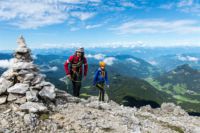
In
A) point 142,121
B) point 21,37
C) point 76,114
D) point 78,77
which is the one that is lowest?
point 142,121

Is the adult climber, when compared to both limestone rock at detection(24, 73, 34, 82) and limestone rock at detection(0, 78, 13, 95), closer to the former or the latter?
limestone rock at detection(24, 73, 34, 82)

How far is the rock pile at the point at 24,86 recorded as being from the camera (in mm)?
20852

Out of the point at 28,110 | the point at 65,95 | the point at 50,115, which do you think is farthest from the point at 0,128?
the point at 65,95

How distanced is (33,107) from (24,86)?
269 centimetres

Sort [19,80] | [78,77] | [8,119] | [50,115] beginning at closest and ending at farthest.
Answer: [8,119] → [50,115] → [19,80] → [78,77]

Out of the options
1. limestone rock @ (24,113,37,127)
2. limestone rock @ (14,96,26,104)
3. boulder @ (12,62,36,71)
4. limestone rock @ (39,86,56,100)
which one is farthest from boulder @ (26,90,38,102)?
boulder @ (12,62,36,71)

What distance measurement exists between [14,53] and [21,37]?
179 cm

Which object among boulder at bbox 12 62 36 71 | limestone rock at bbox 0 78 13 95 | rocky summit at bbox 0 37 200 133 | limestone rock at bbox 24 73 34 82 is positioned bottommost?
rocky summit at bbox 0 37 200 133

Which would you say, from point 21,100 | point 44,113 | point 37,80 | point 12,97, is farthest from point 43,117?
point 37,80

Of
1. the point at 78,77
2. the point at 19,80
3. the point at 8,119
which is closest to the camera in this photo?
the point at 8,119

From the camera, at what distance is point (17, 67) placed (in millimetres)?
23375

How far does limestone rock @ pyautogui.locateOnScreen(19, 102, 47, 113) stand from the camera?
19.7 meters

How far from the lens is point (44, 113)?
20500 millimetres

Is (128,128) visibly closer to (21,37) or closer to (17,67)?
(17,67)
